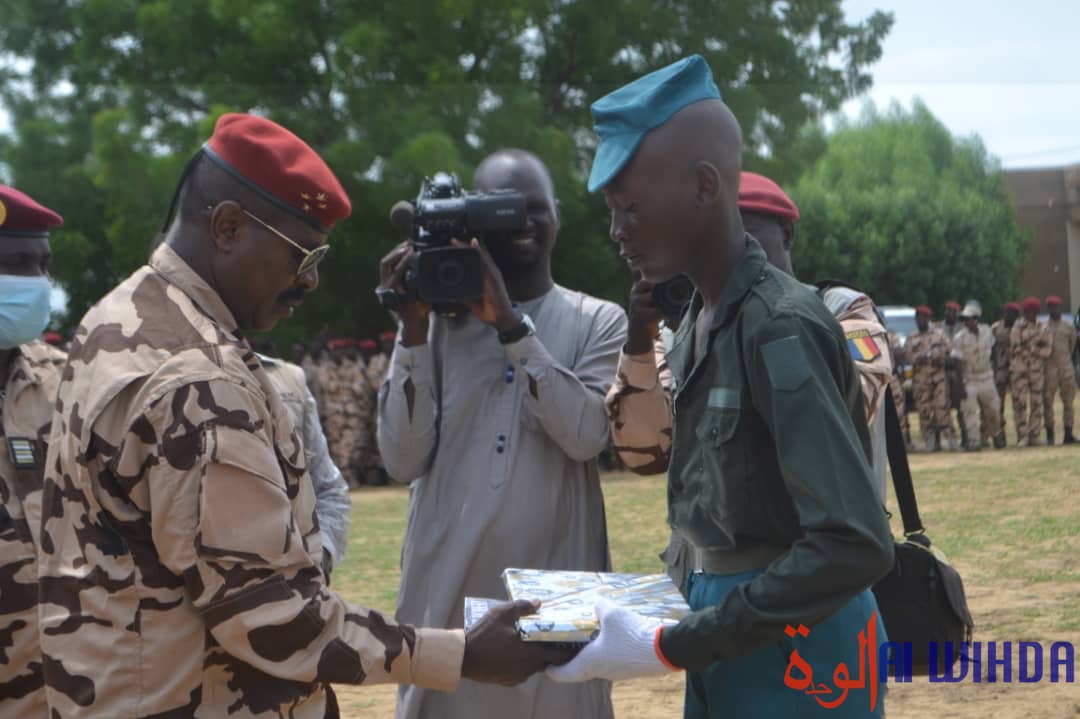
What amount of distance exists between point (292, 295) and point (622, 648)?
1129 mm

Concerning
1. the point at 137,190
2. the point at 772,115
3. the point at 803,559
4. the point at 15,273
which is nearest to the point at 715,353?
the point at 803,559

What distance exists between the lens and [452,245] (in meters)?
4.27

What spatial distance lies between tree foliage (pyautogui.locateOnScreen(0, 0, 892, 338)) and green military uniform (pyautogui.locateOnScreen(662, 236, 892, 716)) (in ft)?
58.5

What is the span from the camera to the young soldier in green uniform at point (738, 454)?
2.38m

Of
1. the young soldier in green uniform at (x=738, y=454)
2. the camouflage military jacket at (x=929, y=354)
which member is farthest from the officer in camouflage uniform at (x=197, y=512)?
the camouflage military jacket at (x=929, y=354)

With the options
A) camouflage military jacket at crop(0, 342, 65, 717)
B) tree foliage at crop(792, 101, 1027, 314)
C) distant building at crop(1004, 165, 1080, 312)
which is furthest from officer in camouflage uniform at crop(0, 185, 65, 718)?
distant building at crop(1004, 165, 1080, 312)

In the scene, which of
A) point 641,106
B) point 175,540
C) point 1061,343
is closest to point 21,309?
point 175,540

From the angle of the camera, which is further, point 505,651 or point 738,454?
point 505,651

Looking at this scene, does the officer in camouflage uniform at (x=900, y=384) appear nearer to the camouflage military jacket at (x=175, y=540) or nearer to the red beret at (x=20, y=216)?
the red beret at (x=20, y=216)

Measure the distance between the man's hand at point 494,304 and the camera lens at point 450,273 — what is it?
0.08 metres

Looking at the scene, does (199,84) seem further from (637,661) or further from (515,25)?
(637,661)

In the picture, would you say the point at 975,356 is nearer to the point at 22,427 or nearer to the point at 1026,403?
the point at 1026,403

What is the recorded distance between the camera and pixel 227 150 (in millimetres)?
2857

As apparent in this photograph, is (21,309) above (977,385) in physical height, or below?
above
